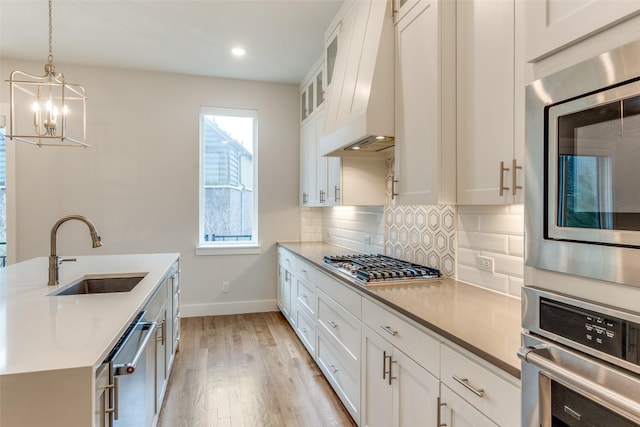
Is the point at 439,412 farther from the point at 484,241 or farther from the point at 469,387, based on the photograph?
the point at 484,241

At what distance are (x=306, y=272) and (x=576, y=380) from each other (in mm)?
2588

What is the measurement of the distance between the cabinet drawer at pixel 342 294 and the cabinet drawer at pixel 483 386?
31.2 inches

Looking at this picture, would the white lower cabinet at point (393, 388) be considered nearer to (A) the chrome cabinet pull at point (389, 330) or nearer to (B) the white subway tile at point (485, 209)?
(A) the chrome cabinet pull at point (389, 330)

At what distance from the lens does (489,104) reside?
1528 millimetres

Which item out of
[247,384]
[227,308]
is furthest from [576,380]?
[227,308]

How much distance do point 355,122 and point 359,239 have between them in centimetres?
→ 157

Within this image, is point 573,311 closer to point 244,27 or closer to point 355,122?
point 355,122

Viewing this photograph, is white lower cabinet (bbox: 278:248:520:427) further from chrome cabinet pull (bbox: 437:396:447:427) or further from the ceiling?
the ceiling

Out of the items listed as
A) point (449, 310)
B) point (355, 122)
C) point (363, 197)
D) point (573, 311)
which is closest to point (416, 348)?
point (449, 310)

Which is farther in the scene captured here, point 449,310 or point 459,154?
point 459,154

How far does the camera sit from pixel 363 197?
9.87 ft

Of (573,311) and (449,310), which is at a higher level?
(573,311)

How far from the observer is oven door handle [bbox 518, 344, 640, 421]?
24.6 inches

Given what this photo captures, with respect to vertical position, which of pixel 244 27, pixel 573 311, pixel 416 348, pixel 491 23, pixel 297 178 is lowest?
pixel 416 348
